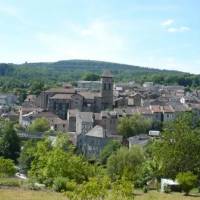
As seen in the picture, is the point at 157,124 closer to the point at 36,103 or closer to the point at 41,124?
the point at 41,124

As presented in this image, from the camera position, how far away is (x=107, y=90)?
99.3 metres

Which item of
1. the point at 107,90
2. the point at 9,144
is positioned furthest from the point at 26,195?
the point at 107,90

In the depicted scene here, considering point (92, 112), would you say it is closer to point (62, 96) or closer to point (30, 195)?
point (62, 96)

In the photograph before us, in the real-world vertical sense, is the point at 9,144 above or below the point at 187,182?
below

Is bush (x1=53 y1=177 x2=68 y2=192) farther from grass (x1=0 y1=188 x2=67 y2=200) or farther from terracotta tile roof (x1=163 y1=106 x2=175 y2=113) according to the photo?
terracotta tile roof (x1=163 y1=106 x2=175 y2=113)

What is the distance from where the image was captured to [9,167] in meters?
47.5

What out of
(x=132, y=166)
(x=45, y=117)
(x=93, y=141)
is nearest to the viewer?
(x=132, y=166)

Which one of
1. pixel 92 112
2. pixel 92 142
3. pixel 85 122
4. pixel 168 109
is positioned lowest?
pixel 92 142

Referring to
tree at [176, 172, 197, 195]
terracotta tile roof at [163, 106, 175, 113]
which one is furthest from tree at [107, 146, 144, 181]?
terracotta tile roof at [163, 106, 175, 113]

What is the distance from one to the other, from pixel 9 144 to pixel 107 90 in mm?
31463

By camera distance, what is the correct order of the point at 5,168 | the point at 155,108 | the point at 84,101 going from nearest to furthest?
the point at 5,168
the point at 155,108
the point at 84,101

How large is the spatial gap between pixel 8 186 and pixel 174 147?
15416mm

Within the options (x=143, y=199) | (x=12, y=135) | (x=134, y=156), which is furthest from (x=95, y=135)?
(x=143, y=199)

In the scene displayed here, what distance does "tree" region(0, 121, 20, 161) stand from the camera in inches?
2800
